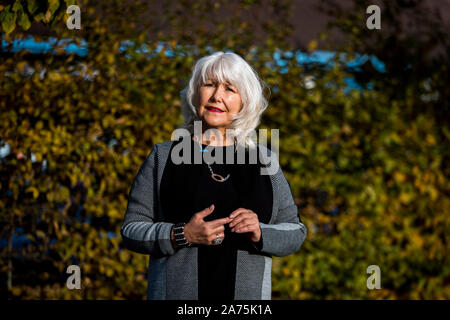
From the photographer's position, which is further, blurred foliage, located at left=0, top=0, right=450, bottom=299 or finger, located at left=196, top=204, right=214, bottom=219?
blurred foliage, located at left=0, top=0, right=450, bottom=299

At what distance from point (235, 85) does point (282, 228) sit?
0.67 metres

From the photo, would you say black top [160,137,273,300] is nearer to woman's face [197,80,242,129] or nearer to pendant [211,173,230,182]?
pendant [211,173,230,182]

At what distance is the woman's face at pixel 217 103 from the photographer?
7.24ft

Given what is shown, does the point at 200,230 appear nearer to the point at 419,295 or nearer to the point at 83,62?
the point at 83,62

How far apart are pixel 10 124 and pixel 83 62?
0.80 meters

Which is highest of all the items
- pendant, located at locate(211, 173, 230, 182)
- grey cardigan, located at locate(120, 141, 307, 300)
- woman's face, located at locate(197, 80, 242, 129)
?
woman's face, located at locate(197, 80, 242, 129)

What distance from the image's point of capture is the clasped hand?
6.42 ft

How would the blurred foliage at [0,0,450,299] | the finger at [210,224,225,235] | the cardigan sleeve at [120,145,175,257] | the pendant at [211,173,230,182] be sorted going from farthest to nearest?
1. the blurred foliage at [0,0,450,299]
2. the pendant at [211,173,230,182]
3. the cardigan sleeve at [120,145,175,257]
4. the finger at [210,224,225,235]

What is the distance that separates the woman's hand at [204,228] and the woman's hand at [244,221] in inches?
1.2

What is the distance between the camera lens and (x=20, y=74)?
4.18 meters

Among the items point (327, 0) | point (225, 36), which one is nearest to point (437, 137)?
point (327, 0)

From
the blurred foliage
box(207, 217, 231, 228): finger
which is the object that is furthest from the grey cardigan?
the blurred foliage

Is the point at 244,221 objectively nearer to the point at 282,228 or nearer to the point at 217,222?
the point at 217,222

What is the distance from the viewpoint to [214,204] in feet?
6.97
